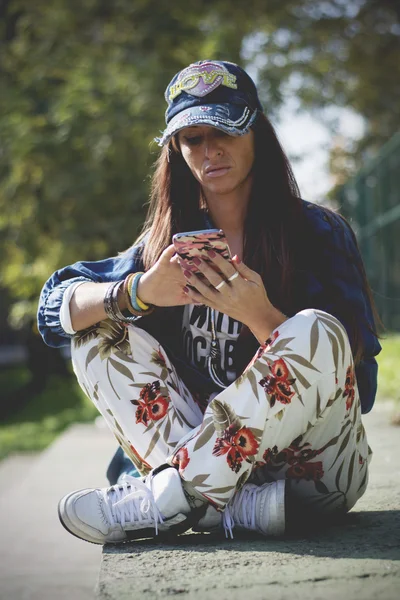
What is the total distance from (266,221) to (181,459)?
2.71 ft

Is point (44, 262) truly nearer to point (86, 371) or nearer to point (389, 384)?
point (389, 384)

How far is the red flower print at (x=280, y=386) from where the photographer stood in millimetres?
1947

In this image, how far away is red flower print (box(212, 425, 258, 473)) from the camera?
6.43 feet

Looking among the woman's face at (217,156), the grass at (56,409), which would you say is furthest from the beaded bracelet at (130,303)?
the grass at (56,409)

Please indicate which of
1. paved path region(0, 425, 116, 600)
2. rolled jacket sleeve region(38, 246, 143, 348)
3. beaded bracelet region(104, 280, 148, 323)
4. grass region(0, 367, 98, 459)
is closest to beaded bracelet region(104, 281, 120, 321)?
beaded bracelet region(104, 280, 148, 323)

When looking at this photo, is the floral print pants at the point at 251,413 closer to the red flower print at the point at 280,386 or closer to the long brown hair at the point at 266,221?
the red flower print at the point at 280,386

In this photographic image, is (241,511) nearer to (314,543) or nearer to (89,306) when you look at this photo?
(314,543)

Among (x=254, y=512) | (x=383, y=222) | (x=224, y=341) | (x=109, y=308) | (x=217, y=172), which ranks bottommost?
(x=254, y=512)

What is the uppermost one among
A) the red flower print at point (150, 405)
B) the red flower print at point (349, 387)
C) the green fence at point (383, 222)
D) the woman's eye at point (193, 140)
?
the green fence at point (383, 222)

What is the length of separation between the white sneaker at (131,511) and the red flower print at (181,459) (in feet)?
0.06

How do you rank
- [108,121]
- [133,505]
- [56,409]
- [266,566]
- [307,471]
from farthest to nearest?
[56,409] → [108,121] → [307,471] → [133,505] → [266,566]

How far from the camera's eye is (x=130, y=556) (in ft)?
6.43

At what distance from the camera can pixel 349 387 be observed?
2.06 meters

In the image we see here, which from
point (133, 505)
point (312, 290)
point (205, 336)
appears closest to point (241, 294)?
point (312, 290)
